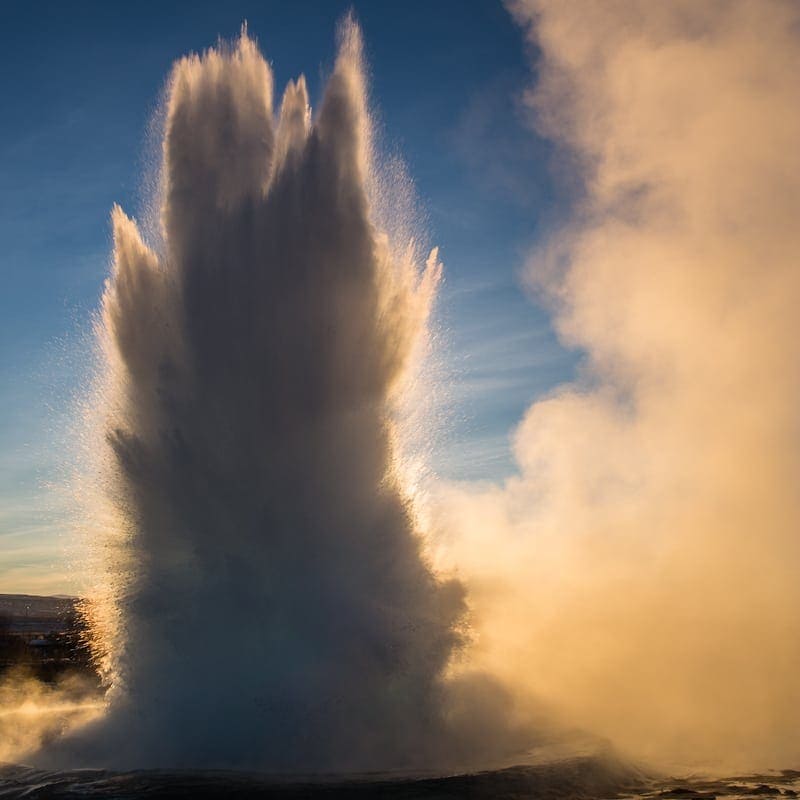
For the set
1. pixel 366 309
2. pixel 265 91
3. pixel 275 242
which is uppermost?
pixel 265 91

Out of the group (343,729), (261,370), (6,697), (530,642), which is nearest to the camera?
(343,729)

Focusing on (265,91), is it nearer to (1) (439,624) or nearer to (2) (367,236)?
(2) (367,236)

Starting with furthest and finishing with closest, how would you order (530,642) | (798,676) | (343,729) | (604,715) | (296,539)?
(530,642) → (798,676) → (604,715) → (296,539) → (343,729)

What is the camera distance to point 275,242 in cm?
2492

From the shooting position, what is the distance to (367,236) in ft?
84.9

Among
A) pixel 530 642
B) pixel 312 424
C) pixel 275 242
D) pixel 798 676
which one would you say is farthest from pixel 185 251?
pixel 798 676

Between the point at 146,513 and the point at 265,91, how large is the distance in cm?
1429

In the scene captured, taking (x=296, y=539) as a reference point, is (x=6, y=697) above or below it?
below

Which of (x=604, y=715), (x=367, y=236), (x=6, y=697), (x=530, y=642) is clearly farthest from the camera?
(x=530, y=642)

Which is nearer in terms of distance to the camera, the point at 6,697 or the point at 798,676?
the point at 798,676

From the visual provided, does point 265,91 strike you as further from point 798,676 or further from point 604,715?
point 798,676

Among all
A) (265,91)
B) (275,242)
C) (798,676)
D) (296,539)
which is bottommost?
(798,676)

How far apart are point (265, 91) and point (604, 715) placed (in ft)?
78.8

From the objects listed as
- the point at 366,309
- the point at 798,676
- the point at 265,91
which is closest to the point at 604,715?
the point at 798,676
